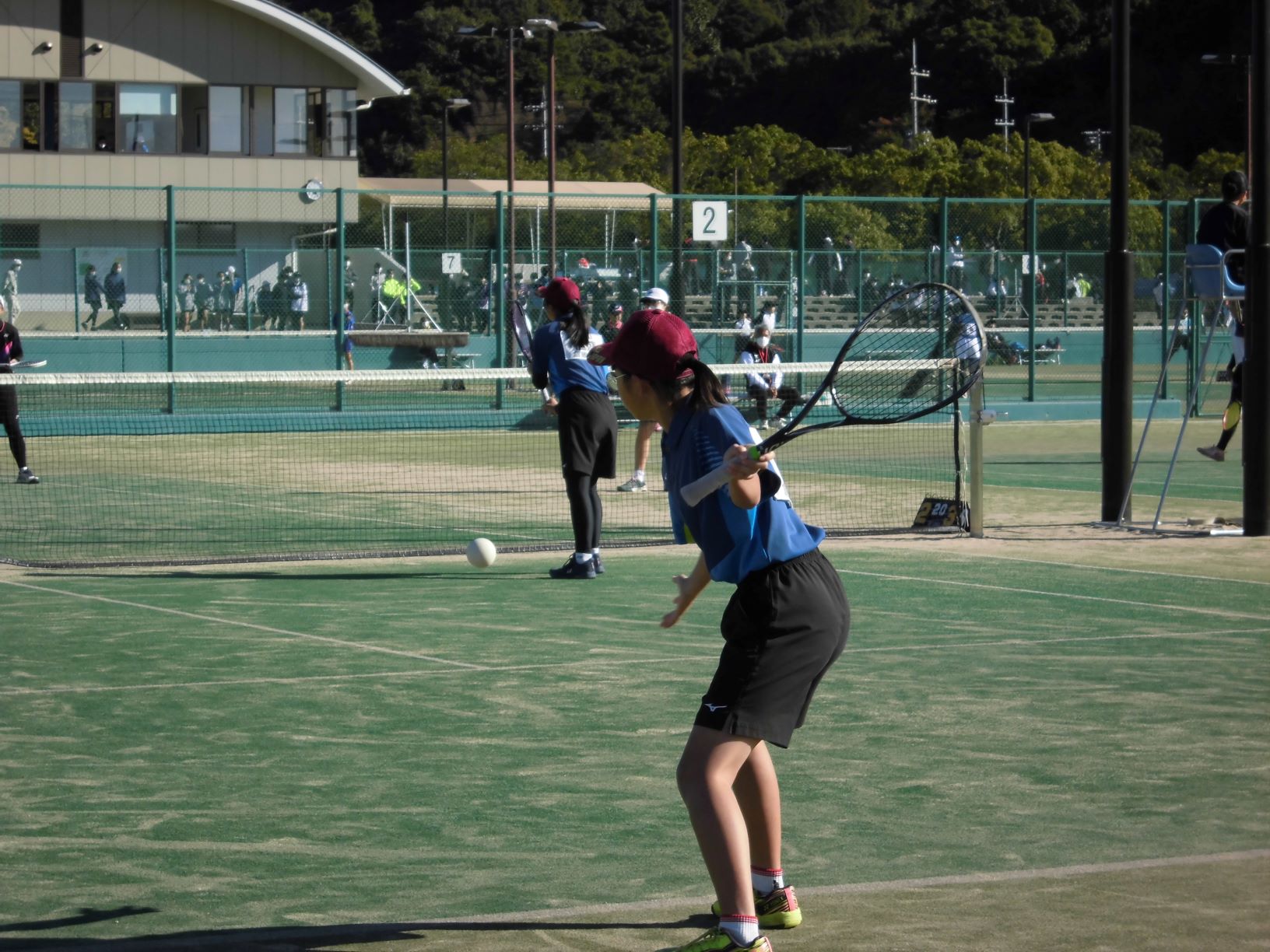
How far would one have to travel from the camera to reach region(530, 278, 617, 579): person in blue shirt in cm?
1169

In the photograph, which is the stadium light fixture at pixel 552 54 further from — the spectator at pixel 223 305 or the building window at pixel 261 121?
the building window at pixel 261 121

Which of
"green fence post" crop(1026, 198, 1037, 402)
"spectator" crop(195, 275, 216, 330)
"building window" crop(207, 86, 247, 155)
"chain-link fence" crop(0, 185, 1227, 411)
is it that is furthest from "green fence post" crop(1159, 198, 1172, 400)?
"building window" crop(207, 86, 247, 155)

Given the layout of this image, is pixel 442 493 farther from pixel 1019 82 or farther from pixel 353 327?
pixel 1019 82

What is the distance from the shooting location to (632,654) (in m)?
9.30

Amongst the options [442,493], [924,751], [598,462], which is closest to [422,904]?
[924,751]

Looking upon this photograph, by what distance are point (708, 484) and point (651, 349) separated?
0.47 metres

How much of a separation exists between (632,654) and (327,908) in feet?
13.6

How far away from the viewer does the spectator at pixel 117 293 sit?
27984 mm

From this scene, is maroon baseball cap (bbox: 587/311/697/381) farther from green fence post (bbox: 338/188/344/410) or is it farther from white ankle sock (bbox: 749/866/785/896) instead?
green fence post (bbox: 338/188/344/410)

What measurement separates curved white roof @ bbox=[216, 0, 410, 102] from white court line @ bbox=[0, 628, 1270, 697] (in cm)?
3964

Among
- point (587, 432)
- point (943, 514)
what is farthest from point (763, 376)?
point (587, 432)

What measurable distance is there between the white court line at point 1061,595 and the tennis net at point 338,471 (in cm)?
224

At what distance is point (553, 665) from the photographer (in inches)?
355

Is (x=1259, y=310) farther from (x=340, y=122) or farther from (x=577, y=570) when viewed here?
(x=340, y=122)
